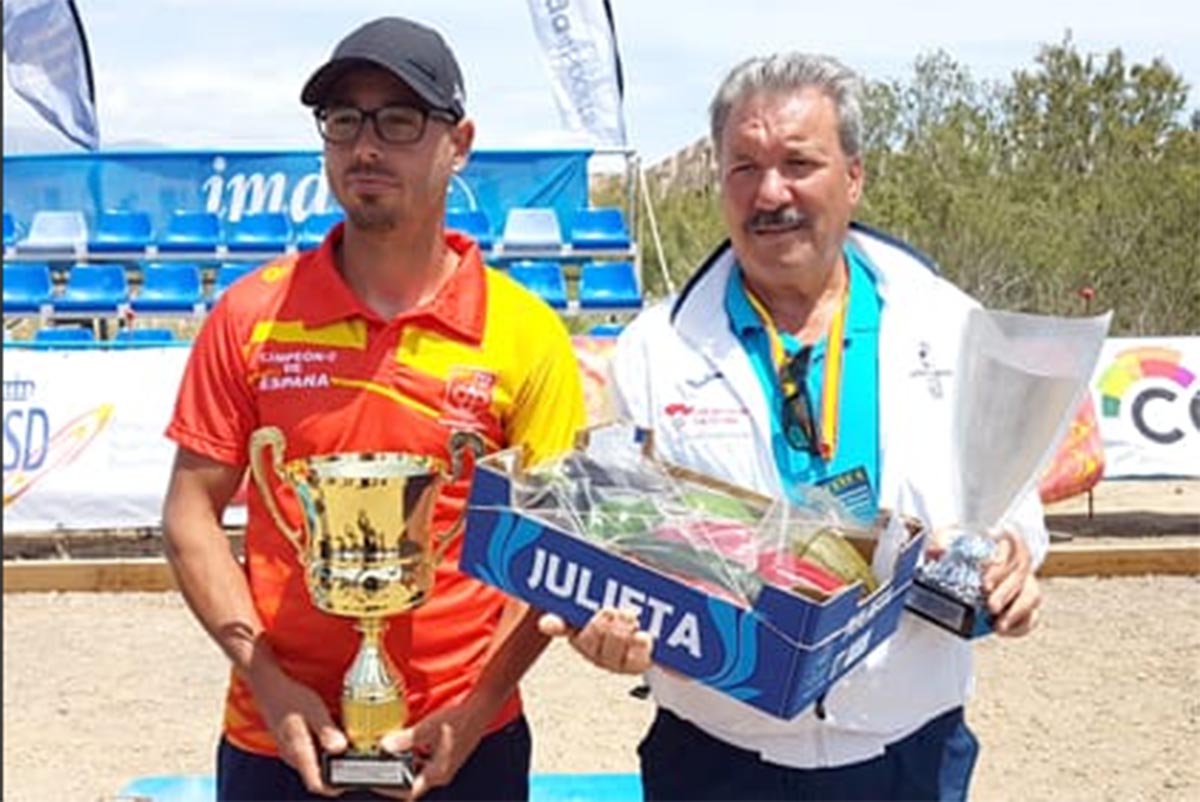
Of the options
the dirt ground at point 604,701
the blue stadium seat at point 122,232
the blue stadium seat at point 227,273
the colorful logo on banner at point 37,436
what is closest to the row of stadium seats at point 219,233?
the blue stadium seat at point 122,232

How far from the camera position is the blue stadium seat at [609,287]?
43.3ft

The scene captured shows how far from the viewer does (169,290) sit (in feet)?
44.9

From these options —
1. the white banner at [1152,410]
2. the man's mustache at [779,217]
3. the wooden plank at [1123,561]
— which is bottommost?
the wooden plank at [1123,561]

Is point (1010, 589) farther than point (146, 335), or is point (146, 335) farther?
point (146, 335)

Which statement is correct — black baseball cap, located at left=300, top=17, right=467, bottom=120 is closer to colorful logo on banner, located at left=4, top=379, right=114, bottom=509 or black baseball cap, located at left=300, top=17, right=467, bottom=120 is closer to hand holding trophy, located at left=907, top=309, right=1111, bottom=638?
hand holding trophy, located at left=907, top=309, right=1111, bottom=638

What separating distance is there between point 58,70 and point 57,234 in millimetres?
1915

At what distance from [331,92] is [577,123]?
12.9 metres

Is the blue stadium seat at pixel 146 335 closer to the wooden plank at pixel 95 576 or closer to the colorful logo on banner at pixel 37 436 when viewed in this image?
the colorful logo on banner at pixel 37 436

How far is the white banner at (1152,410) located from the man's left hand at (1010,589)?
6.75 meters

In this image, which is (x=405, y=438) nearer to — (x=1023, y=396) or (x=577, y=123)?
(x=1023, y=396)

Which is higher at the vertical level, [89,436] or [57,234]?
[57,234]

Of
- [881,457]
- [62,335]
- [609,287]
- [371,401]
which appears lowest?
[62,335]

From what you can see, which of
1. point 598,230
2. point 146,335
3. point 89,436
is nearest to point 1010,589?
point 89,436

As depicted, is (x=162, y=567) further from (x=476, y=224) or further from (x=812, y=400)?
(x=476, y=224)
